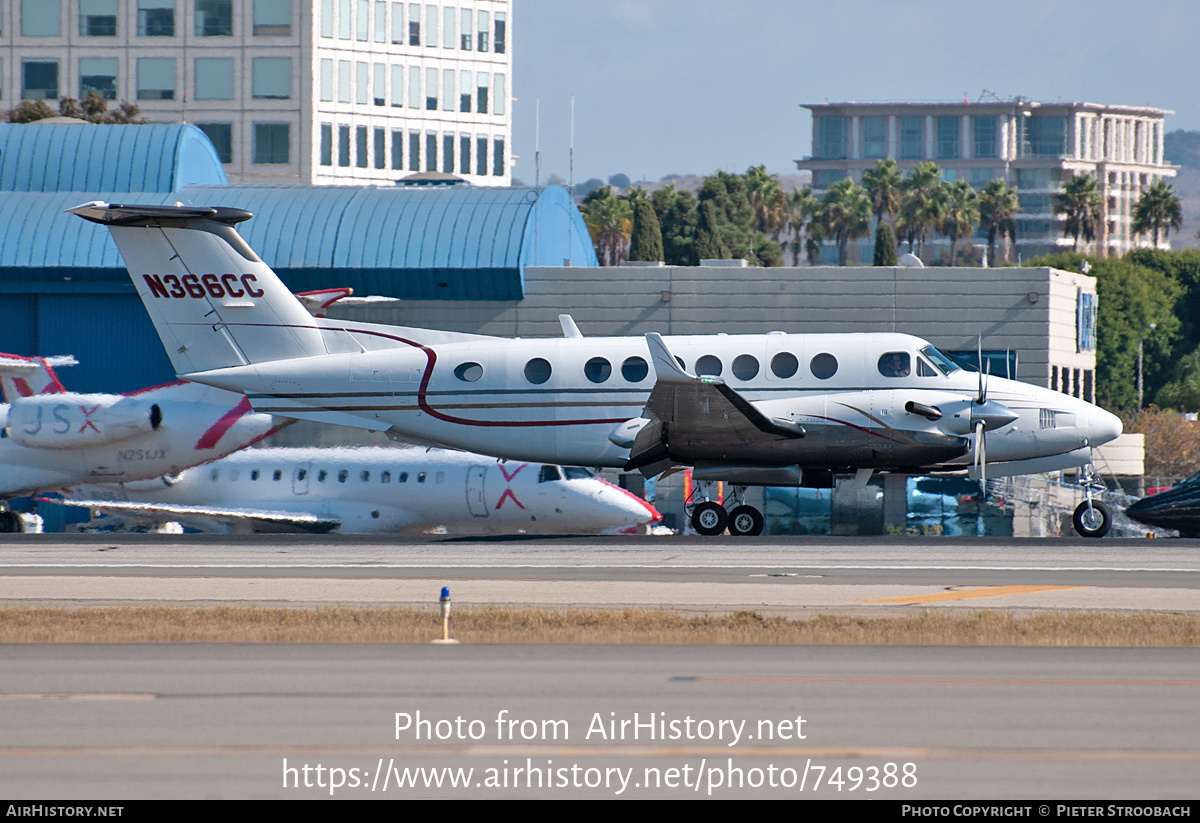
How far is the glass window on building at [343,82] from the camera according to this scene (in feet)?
321

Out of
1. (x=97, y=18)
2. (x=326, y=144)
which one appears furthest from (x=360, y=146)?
(x=97, y=18)

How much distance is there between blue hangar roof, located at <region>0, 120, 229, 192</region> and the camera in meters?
44.5

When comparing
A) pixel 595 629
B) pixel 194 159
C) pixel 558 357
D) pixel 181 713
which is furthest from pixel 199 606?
pixel 194 159

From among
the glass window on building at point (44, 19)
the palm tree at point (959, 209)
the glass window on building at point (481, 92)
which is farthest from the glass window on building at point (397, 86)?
the palm tree at point (959, 209)

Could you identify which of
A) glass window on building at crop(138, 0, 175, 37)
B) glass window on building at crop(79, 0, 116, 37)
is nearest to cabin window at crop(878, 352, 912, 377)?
glass window on building at crop(138, 0, 175, 37)

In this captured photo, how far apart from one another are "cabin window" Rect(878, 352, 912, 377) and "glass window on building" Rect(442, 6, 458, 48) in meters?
84.7

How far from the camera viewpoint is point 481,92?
10719 centimetres

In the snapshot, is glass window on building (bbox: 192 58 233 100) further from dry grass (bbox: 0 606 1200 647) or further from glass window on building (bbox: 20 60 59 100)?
dry grass (bbox: 0 606 1200 647)

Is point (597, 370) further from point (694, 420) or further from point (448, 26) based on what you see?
point (448, 26)

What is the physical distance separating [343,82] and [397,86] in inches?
213

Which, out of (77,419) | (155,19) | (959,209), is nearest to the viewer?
(77,419)

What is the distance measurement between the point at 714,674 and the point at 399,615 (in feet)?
20.3

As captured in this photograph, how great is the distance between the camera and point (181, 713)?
10953mm
